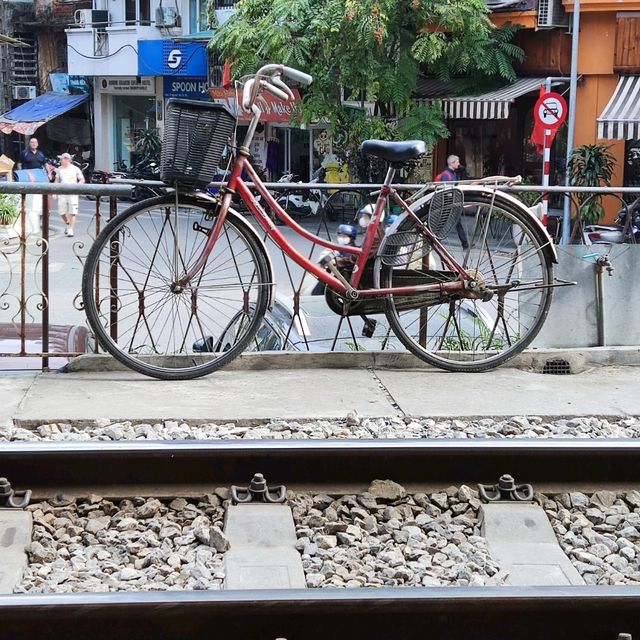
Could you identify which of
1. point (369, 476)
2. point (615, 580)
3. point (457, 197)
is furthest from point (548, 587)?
point (457, 197)

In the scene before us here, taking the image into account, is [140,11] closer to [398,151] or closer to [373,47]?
[373,47]

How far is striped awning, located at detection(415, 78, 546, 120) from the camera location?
26.9 meters

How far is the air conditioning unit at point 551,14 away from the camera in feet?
87.6

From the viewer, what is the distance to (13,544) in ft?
13.0

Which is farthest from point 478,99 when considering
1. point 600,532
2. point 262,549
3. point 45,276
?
point 262,549

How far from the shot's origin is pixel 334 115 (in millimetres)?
28453

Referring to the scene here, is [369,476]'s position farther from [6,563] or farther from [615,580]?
[6,563]

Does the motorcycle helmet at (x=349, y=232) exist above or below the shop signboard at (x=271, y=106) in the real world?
below

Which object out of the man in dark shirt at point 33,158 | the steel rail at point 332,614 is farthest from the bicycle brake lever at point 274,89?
the man in dark shirt at point 33,158

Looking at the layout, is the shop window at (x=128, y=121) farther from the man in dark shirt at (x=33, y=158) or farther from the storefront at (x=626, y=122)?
the storefront at (x=626, y=122)

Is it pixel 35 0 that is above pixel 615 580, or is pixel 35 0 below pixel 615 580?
above

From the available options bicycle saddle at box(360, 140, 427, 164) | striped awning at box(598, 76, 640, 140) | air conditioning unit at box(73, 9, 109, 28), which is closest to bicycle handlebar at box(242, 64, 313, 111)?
bicycle saddle at box(360, 140, 427, 164)

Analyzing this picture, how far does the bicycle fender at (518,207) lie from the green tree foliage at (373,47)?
20.4 metres

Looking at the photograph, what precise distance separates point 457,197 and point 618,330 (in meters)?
1.55
